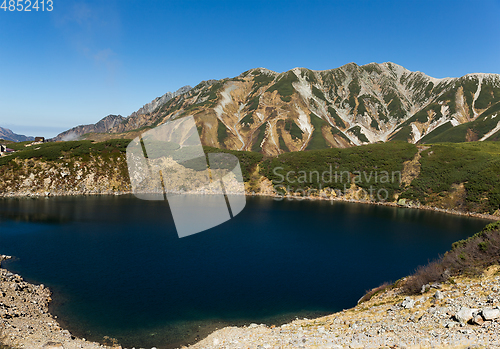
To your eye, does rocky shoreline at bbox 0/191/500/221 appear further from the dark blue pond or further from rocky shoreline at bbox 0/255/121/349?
rocky shoreline at bbox 0/255/121/349

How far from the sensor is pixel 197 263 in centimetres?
3478

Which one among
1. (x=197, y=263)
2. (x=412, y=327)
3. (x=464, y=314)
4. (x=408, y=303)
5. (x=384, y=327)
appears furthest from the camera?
(x=197, y=263)

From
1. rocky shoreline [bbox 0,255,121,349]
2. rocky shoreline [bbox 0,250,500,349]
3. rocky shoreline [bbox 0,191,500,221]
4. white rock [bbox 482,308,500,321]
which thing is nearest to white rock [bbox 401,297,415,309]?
rocky shoreline [bbox 0,250,500,349]

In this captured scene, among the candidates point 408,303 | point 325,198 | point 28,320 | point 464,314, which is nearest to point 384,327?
point 408,303

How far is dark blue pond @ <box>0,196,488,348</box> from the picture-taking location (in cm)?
2383

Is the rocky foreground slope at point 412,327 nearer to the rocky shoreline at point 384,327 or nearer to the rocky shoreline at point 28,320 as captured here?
the rocky shoreline at point 384,327

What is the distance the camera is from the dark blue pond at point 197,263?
23828 millimetres

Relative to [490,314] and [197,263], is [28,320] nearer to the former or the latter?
[197,263]

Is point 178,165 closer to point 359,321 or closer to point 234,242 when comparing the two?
point 234,242

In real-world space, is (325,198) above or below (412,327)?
below

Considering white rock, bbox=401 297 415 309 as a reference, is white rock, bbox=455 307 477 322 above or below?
above

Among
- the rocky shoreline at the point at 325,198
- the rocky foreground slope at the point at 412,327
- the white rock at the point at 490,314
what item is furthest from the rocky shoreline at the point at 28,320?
the rocky shoreline at the point at 325,198

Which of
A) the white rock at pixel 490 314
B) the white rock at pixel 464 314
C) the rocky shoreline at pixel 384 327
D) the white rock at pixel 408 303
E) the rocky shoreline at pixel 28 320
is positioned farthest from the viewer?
the white rock at pixel 408 303

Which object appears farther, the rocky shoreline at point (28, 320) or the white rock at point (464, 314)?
the rocky shoreline at point (28, 320)
